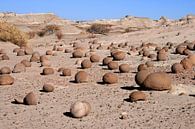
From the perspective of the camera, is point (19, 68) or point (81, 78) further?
point (19, 68)

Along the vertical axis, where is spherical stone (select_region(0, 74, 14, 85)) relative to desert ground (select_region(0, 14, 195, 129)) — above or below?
above

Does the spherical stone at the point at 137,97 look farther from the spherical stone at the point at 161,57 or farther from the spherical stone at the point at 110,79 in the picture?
the spherical stone at the point at 161,57

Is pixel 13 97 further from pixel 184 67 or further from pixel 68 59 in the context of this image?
pixel 68 59

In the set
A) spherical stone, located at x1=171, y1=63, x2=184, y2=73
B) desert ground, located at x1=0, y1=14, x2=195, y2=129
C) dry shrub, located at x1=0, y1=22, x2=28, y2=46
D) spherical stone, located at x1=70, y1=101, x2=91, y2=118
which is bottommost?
desert ground, located at x1=0, y1=14, x2=195, y2=129

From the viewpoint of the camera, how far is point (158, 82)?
10.4 m

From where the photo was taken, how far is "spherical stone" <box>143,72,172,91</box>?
10406 mm

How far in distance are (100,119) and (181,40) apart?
17731 mm

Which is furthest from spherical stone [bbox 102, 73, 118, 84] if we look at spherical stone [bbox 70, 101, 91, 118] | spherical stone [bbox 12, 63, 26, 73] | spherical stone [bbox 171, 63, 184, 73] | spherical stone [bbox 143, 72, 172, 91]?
spherical stone [bbox 12, 63, 26, 73]

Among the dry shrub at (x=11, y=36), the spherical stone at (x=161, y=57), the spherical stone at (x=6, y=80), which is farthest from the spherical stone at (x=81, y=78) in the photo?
the dry shrub at (x=11, y=36)

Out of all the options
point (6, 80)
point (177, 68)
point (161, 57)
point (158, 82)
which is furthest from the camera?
point (161, 57)

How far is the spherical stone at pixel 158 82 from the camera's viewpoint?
410 inches

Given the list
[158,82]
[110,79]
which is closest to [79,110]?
[158,82]

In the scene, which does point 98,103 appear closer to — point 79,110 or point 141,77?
point 79,110

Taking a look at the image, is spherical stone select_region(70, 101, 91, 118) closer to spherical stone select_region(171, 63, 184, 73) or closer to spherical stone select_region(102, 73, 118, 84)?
spherical stone select_region(102, 73, 118, 84)
